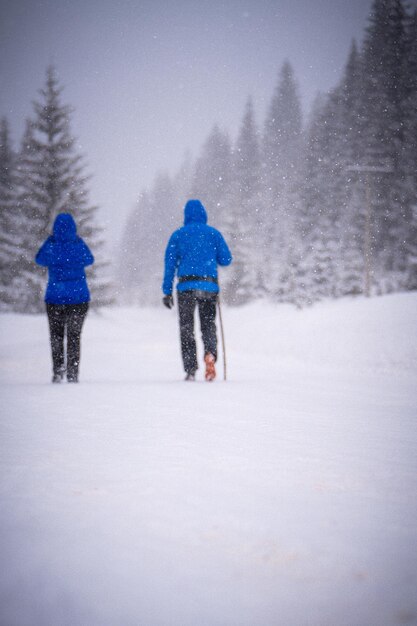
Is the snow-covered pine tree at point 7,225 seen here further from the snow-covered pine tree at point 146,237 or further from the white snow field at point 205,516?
the white snow field at point 205,516

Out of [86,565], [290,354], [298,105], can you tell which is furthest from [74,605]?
[298,105]

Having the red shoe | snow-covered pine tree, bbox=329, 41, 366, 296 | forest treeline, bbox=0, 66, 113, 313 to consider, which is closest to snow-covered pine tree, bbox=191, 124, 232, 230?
snow-covered pine tree, bbox=329, 41, 366, 296

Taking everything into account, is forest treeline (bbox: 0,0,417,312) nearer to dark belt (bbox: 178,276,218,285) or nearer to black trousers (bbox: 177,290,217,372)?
dark belt (bbox: 178,276,218,285)

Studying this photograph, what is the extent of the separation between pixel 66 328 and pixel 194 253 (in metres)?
1.74

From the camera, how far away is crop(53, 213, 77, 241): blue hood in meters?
4.31

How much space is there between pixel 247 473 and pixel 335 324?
483 inches

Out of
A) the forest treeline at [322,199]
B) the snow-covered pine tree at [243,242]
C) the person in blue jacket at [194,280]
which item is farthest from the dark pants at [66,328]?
the snow-covered pine tree at [243,242]

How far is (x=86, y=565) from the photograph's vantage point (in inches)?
31.0

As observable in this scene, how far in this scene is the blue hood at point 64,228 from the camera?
431 cm

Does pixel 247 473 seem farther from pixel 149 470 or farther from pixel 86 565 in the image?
pixel 86 565

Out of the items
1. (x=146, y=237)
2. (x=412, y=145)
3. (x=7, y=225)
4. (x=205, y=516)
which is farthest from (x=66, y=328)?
(x=146, y=237)

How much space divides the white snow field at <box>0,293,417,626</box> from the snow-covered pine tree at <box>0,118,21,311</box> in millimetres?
20202

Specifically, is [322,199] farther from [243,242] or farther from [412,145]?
[243,242]

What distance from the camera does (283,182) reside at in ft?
111
